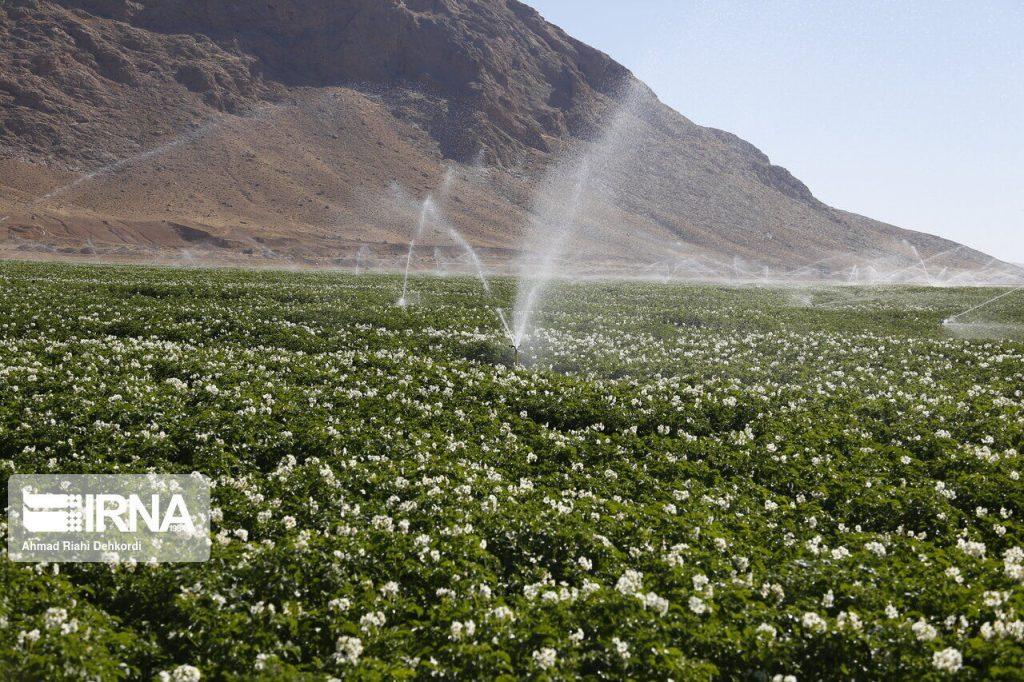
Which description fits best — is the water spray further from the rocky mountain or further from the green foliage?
the rocky mountain

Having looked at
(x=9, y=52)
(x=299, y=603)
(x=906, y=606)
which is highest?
(x=9, y=52)

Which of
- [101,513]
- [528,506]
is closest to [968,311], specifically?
[528,506]

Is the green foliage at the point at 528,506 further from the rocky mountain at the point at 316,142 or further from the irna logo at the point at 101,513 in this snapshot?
the rocky mountain at the point at 316,142

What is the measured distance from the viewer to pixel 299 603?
633 centimetres

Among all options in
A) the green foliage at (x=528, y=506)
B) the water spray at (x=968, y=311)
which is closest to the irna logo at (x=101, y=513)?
the green foliage at (x=528, y=506)

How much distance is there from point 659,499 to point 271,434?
250 inches

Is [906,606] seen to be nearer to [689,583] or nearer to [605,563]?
[689,583]

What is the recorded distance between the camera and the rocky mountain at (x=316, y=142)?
10612 cm

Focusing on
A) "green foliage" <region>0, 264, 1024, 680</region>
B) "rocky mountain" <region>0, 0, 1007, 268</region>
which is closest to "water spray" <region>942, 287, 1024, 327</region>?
"green foliage" <region>0, 264, 1024, 680</region>

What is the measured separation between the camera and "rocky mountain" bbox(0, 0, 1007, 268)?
10612cm

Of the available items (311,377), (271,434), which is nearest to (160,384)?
(311,377)

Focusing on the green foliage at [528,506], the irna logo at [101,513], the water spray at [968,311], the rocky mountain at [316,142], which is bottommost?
the irna logo at [101,513]

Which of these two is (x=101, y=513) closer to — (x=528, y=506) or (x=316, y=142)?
(x=528, y=506)

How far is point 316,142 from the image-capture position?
142m
